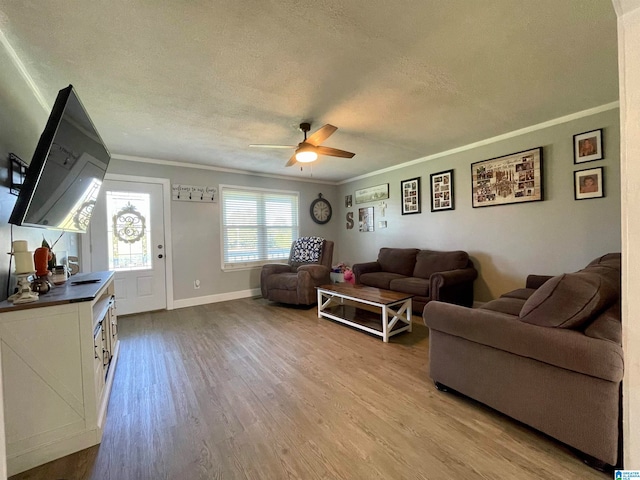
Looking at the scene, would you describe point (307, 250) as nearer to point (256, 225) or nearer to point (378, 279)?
point (256, 225)

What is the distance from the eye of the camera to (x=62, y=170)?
1.58 meters

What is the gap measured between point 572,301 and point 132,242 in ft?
15.4

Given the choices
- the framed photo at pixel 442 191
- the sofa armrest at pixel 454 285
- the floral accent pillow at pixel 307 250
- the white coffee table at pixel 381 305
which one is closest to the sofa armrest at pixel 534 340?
the white coffee table at pixel 381 305

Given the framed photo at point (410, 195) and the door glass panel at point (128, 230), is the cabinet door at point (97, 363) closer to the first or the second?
the door glass panel at point (128, 230)

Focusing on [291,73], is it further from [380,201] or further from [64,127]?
[380,201]

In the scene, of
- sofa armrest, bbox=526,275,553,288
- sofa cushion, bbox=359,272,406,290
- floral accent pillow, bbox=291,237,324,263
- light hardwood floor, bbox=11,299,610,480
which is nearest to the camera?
light hardwood floor, bbox=11,299,610,480

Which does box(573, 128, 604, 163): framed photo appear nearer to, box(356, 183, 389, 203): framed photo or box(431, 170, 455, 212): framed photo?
box(431, 170, 455, 212): framed photo

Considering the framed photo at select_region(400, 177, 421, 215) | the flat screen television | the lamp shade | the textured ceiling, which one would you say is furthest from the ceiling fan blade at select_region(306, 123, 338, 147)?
the framed photo at select_region(400, 177, 421, 215)

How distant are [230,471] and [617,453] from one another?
5.81 feet

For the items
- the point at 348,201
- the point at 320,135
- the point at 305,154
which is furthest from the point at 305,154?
the point at 348,201

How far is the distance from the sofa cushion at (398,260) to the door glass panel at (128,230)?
12.2 feet

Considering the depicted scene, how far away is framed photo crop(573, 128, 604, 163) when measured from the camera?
107 inches

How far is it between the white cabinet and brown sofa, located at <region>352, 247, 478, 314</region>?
325cm

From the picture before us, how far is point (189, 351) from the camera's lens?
261cm
